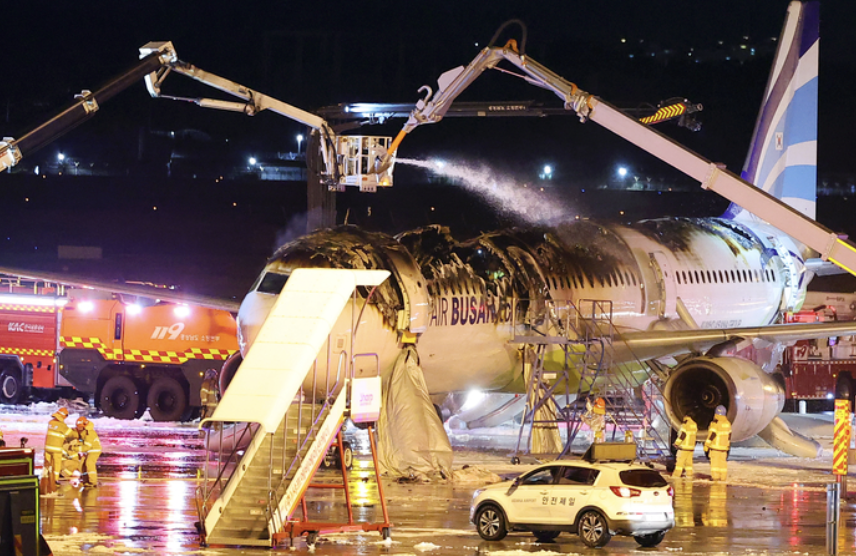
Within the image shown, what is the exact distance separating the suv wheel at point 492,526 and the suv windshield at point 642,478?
5.38 ft

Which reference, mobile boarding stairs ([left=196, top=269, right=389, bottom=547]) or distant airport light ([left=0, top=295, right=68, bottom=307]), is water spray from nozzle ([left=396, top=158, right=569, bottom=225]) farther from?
mobile boarding stairs ([left=196, top=269, right=389, bottom=547])

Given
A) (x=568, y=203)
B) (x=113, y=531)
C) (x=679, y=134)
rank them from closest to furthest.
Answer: (x=113, y=531)
(x=568, y=203)
(x=679, y=134)

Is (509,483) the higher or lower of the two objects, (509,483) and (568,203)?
the lower

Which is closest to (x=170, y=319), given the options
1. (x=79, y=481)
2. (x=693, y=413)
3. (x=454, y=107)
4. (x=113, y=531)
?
(x=454, y=107)

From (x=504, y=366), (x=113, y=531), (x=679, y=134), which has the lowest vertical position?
(x=113, y=531)

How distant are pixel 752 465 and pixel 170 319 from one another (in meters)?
15.2

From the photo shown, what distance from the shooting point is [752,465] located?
2577 cm

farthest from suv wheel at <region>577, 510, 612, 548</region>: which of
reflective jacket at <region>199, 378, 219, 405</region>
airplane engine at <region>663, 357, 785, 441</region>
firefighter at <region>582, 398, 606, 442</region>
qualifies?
reflective jacket at <region>199, 378, 219, 405</region>

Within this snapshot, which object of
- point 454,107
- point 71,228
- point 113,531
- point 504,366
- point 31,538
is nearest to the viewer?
point 31,538

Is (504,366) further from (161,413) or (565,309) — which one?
(161,413)

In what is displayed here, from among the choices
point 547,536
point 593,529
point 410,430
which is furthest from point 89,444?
point 593,529

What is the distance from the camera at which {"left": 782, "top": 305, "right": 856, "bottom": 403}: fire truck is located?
38562 mm

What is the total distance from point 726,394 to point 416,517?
1010 cm

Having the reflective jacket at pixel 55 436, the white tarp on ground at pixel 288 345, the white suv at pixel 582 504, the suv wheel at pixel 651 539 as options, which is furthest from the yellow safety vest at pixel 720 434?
the reflective jacket at pixel 55 436
